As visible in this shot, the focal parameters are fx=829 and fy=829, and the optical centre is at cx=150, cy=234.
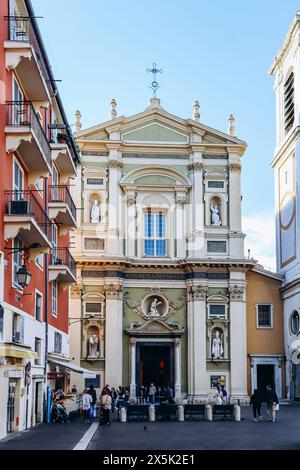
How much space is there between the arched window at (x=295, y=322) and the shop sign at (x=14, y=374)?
25.7 m

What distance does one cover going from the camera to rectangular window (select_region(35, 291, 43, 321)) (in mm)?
29817

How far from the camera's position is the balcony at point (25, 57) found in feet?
77.0

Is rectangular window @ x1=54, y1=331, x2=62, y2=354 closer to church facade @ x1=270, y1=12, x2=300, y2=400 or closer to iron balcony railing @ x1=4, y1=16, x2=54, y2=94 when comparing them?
iron balcony railing @ x1=4, y1=16, x2=54, y2=94

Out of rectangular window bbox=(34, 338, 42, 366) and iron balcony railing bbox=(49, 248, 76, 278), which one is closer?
rectangular window bbox=(34, 338, 42, 366)

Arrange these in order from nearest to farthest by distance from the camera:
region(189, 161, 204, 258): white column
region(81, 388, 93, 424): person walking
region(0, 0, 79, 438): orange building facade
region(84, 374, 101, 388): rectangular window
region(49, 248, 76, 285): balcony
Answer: region(0, 0, 79, 438): orange building facade < region(49, 248, 76, 285): balcony < region(81, 388, 93, 424): person walking < region(84, 374, 101, 388): rectangular window < region(189, 161, 204, 258): white column

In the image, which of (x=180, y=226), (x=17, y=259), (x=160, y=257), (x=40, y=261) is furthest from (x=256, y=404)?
(x=180, y=226)

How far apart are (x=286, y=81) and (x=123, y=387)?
2193 cm

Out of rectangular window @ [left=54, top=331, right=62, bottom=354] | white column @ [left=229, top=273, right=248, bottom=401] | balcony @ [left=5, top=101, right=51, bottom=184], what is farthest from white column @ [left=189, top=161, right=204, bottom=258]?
balcony @ [left=5, top=101, right=51, bottom=184]

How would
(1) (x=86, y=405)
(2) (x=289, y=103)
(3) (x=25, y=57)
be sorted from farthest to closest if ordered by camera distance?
(2) (x=289, y=103), (1) (x=86, y=405), (3) (x=25, y=57)

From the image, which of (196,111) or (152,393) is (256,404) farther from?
(196,111)

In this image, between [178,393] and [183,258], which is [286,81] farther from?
[178,393]

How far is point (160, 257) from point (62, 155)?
17257 millimetres

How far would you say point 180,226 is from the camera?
50.2 m
